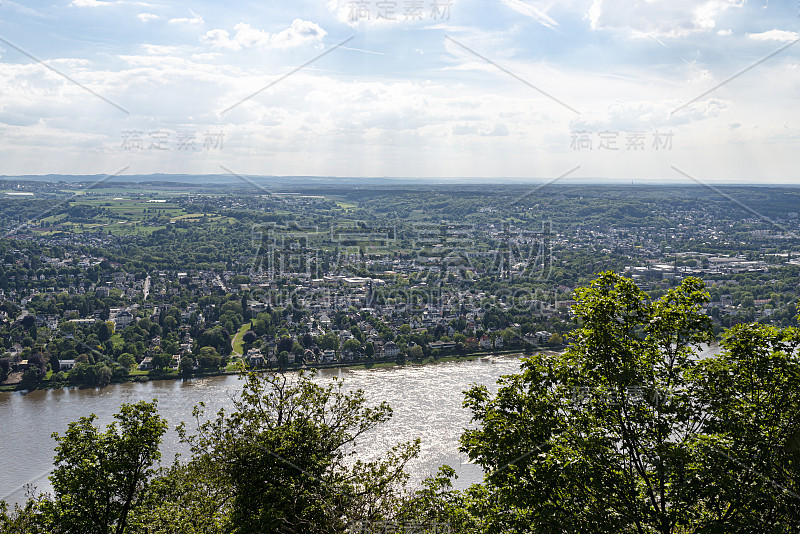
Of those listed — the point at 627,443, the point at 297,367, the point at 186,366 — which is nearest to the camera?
the point at 627,443

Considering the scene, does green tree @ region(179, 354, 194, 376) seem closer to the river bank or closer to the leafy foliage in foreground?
the river bank

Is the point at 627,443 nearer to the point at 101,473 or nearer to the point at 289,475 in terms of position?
the point at 289,475

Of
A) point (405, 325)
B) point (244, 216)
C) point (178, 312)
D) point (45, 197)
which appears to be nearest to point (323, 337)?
point (405, 325)

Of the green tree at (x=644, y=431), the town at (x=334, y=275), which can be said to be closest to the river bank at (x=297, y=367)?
the town at (x=334, y=275)

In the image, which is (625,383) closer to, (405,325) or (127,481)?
(127,481)

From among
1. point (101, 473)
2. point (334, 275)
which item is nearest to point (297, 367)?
point (334, 275)

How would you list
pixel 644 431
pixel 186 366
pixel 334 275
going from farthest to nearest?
1. pixel 334 275
2. pixel 186 366
3. pixel 644 431

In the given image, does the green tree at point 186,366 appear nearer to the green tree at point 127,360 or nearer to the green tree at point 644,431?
the green tree at point 127,360

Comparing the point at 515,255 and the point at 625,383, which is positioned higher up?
the point at 625,383

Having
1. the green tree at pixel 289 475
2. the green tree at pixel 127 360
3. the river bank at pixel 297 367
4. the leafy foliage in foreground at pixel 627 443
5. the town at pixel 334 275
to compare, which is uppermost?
the leafy foliage in foreground at pixel 627 443
